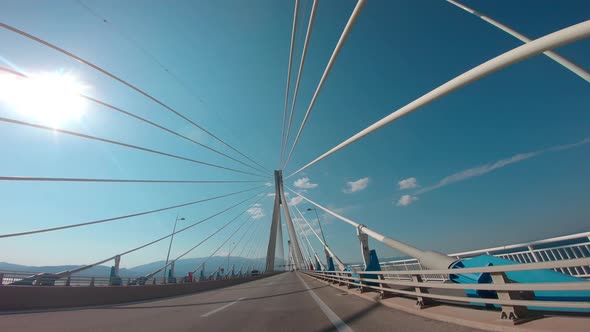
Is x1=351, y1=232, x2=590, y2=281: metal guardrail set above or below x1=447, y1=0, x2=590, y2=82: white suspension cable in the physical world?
below

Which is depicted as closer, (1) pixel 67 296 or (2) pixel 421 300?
(2) pixel 421 300

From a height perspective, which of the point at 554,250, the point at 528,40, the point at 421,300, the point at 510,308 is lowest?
the point at 421,300

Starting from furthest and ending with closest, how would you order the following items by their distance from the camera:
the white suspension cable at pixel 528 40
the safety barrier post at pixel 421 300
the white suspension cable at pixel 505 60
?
the white suspension cable at pixel 528 40 → the safety barrier post at pixel 421 300 → the white suspension cable at pixel 505 60

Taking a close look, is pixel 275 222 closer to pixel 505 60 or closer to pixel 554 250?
pixel 554 250

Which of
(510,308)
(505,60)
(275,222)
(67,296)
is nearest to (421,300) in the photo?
(510,308)

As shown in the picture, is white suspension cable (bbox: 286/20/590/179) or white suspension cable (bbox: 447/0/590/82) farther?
white suspension cable (bbox: 447/0/590/82)

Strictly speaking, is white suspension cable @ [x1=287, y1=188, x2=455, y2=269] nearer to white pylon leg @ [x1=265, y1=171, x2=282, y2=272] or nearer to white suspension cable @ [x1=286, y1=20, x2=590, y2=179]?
white suspension cable @ [x1=286, y1=20, x2=590, y2=179]

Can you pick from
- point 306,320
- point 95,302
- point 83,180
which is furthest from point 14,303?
point 306,320

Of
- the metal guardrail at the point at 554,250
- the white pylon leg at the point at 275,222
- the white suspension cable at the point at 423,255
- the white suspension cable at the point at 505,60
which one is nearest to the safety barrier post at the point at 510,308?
the white suspension cable at the point at 423,255

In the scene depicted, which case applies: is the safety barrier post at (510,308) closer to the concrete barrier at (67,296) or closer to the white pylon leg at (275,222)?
the concrete barrier at (67,296)

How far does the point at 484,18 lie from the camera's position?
6934 millimetres

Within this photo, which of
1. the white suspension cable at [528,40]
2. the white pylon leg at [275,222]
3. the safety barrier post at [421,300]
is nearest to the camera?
the safety barrier post at [421,300]

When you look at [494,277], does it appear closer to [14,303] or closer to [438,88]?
[438,88]

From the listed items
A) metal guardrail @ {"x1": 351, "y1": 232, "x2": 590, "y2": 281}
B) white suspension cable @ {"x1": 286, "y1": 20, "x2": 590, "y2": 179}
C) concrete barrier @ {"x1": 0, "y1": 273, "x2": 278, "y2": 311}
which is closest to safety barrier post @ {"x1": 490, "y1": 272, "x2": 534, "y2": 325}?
white suspension cable @ {"x1": 286, "y1": 20, "x2": 590, "y2": 179}
